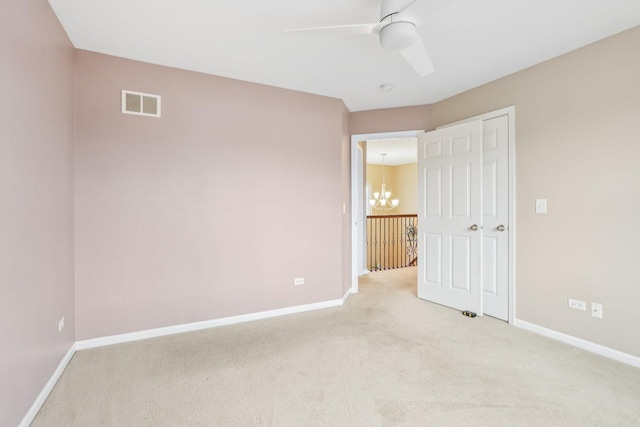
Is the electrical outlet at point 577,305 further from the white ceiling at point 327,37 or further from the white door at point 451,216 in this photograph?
the white ceiling at point 327,37

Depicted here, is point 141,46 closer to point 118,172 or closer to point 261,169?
point 118,172

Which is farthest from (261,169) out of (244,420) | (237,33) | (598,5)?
(598,5)

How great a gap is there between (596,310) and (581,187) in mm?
996

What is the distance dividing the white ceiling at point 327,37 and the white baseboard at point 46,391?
242cm

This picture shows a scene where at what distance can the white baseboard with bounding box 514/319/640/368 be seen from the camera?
2.15 m

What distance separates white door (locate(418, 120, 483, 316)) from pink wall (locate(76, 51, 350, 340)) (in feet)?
3.58

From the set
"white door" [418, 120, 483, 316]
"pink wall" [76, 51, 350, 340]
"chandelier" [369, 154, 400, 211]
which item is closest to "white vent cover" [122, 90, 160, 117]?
"pink wall" [76, 51, 350, 340]

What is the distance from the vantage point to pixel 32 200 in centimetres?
167

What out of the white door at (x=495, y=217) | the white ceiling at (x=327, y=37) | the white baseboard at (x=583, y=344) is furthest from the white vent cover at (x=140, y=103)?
the white baseboard at (x=583, y=344)

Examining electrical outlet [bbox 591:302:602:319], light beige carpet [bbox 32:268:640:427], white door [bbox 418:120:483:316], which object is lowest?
light beige carpet [bbox 32:268:640:427]

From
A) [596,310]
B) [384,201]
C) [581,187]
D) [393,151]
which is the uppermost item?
[393,151]

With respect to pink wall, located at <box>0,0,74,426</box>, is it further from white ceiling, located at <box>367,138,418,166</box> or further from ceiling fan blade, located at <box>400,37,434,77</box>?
white ceiling, located at <box>367,138,418,166</box>

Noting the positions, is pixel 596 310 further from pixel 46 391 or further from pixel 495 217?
pixel 46 391

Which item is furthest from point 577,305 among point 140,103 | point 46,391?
point 140,103
